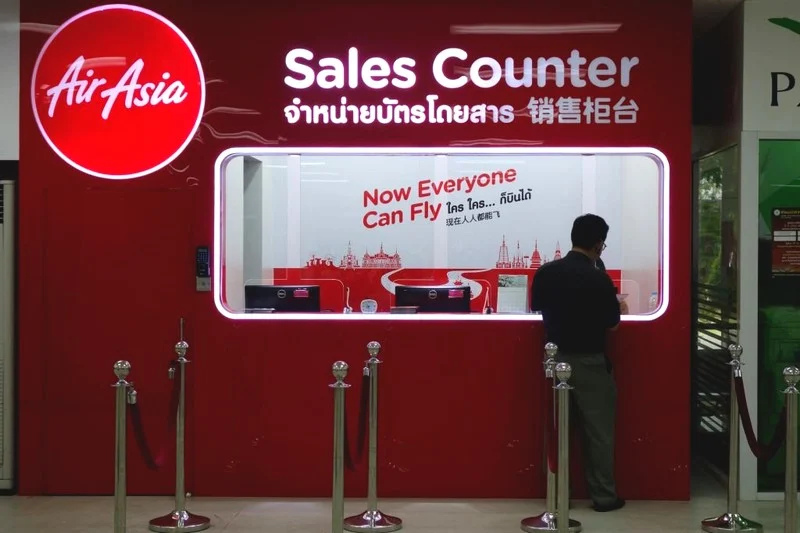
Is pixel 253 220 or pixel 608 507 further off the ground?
pixel 253 220

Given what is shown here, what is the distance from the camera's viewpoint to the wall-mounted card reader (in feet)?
17.7

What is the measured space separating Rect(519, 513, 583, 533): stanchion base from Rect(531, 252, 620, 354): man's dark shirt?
2.89ft

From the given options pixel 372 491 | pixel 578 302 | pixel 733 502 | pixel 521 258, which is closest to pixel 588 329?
pixel 578 302

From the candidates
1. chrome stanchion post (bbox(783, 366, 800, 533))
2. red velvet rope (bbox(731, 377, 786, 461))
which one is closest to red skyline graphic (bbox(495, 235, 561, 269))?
red velvet rope (bbox(731, 377, 786, 461))

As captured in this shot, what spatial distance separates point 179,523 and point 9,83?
2.72 m

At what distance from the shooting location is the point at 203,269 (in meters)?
5.41

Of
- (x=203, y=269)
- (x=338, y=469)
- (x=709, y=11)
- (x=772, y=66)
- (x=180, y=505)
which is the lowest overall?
(x=180, y=505)

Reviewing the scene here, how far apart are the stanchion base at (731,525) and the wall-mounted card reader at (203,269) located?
3010 mm

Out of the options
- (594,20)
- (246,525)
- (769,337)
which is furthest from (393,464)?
(594,20)

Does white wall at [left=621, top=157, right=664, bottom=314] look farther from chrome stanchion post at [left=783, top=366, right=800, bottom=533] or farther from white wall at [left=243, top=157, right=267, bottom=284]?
white wall at [left=243, top=157, right=267, bottom=284]

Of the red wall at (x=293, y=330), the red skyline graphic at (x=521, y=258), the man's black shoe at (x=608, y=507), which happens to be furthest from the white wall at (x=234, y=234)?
the man's black shoe at (x=608, y=507)

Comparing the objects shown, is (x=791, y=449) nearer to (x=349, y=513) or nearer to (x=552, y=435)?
(x=552, y=435)

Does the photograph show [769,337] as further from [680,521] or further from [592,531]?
[592,531]

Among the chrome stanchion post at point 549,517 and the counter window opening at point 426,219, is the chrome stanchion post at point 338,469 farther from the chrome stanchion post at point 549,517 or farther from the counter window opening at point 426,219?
the counter window opening at point 426,219
